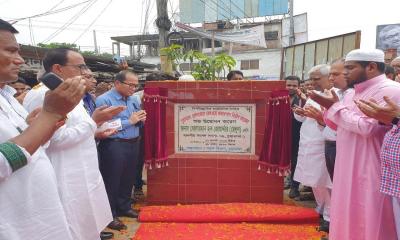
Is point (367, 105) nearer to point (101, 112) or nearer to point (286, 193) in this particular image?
point (101, 112)

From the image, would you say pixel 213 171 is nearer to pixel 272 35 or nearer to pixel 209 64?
pixel 209 64

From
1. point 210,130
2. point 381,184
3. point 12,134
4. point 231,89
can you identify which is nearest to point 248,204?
point 210,130

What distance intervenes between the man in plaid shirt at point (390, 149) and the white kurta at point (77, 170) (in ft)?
6.55

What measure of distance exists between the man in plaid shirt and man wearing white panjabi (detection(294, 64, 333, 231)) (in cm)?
155

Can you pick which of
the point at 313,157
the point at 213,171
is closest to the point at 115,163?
the point at 213,171

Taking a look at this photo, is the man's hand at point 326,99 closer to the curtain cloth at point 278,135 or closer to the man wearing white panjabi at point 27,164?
the curtain cloth at point 278,135

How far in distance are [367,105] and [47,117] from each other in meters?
1.99

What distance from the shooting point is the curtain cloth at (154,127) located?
4.46 meters

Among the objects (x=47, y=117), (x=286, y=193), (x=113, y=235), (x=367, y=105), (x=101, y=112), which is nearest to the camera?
(x=47, y=117)

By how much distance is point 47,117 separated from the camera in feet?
4.60

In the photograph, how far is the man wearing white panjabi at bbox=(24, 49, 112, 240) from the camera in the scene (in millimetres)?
2641

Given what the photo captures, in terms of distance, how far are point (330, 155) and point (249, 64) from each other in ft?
71.1

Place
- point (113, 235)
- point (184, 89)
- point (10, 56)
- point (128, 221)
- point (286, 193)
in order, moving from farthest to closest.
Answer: point (286, 193), point (184, 89), point (128, 221), point (113, 235), point (10, 56)

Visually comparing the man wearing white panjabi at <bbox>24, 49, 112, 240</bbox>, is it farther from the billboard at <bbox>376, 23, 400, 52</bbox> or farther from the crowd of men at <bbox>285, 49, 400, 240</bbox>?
the billboard at <bbox>376, 23, 400, 52</bbox>
